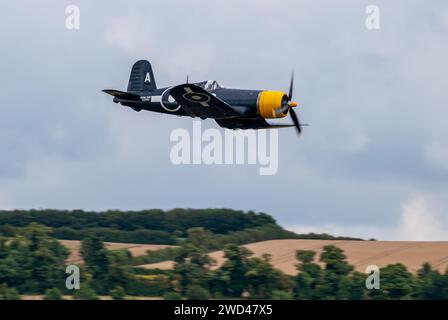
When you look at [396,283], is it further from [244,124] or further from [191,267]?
[244,124]

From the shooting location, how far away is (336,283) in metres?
59.6

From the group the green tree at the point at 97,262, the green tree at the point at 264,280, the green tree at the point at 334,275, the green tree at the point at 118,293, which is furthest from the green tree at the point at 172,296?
the green tree at the point at 334,275

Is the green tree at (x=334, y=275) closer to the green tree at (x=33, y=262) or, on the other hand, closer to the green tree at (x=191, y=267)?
the green tree at (x=191, y=267)

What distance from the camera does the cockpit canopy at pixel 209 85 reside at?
38.9m

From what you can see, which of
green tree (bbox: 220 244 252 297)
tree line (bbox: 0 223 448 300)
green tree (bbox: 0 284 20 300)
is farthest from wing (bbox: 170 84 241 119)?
green tree (bbox: 0 284 20 300)

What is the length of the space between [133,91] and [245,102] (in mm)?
6795

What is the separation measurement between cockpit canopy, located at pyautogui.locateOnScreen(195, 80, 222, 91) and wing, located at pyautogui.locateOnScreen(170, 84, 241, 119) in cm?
97

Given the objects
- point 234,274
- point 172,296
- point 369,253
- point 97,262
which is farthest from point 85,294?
point 369,253

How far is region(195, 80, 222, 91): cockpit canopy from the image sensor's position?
38875mm

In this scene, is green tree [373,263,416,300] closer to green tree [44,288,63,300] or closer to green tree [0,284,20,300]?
green tree [44,288,63,300]

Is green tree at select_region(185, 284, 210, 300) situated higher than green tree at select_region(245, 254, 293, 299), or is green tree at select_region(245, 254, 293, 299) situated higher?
green tree at select_region(245, 254, 293, 299)

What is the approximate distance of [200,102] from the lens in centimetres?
3797

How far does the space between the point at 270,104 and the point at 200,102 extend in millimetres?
2536
